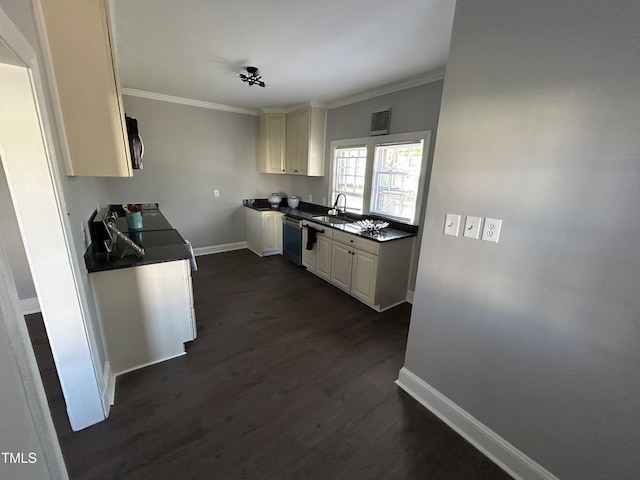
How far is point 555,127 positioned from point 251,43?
222 centimetres

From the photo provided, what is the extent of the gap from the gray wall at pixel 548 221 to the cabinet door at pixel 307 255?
2.43 metres

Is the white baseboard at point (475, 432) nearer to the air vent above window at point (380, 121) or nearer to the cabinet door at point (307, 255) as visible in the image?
the cabinet door at point (307, 255)

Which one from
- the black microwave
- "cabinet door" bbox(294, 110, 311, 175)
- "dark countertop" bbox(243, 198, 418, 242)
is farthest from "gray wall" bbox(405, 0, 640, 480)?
"cabinet door" bbox(294, 110, 311, 175)

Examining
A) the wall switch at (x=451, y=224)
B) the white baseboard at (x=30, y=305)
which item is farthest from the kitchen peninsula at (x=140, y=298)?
the wall switch at (x=451, y=224)

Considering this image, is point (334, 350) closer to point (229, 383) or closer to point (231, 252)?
point (229, 383)

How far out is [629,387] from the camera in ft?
3.51

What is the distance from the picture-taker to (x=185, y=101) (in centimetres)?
399

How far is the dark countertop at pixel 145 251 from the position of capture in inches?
70.9

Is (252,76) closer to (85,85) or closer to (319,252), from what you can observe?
(85,85)

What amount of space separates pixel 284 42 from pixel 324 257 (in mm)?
2441

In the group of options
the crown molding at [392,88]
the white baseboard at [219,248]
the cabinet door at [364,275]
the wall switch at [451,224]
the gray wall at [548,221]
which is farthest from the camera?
the white baseboard at [219,248]

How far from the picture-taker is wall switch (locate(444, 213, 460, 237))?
1.53 metres

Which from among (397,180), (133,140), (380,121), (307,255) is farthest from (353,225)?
(133,140)

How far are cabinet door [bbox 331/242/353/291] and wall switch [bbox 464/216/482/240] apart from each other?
5.74ft
